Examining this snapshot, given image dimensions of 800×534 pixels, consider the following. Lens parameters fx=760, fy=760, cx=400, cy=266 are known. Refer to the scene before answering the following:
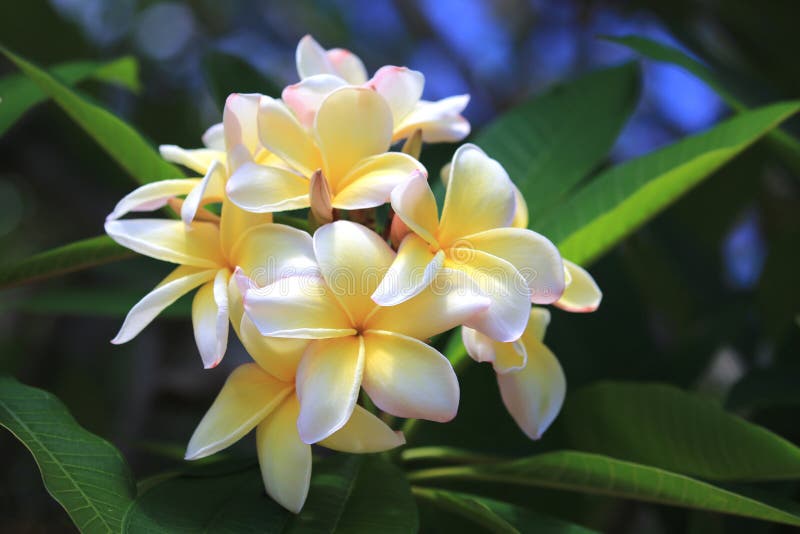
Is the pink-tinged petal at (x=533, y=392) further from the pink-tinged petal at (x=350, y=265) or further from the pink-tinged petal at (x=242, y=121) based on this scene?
the pink-tinged petal at (x=242, y=121)

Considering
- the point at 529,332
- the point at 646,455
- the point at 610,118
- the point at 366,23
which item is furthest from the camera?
the point at 366,23

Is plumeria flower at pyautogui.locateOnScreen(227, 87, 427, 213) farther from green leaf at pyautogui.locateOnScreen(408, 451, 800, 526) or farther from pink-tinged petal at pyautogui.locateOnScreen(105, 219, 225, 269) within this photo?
green leaf at pyautogui.locateOnScreen(408, 451, 800, 526)

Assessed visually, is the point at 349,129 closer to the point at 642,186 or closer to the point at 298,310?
the point at 298,310

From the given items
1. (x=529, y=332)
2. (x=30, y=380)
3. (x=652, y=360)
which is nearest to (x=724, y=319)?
(x=652, y=360)

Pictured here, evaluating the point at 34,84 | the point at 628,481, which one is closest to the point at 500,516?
the point at 628,481

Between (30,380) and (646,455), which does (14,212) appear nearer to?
(30,380)

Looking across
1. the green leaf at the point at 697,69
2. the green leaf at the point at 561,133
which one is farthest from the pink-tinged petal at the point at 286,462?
the green leaf at the point at 697,69

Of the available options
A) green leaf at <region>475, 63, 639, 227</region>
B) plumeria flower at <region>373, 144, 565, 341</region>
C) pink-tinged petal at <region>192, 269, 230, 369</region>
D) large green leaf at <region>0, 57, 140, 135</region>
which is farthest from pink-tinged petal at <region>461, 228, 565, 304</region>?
large green leaf at <region>0, 57, 140, 135</region>

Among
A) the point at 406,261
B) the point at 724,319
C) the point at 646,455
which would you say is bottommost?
the point at 724,319
